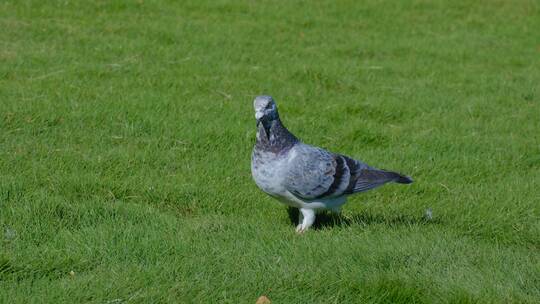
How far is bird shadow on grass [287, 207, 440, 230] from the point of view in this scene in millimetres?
6355

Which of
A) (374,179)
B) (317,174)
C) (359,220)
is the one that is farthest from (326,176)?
(359,220)

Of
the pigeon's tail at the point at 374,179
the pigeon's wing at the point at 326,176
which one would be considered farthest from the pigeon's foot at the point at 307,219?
the pigeon's tail at the point at 374,179

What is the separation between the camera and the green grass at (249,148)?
519cm

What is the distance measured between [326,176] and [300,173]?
0.85 ft

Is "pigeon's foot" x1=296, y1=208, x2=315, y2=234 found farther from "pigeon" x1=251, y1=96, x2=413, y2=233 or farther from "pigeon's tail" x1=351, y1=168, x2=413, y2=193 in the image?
"pigeon's tail" x1=351, y1=168, x2=413, y2=193

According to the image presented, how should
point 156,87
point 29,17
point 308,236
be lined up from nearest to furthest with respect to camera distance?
point 308,236, point 156,87, point 29,17

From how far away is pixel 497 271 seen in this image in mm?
5445

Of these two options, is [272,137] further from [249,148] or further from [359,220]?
[249,148]

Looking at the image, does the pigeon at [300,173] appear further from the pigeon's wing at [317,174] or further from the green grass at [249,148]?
the green grass at [249,148]

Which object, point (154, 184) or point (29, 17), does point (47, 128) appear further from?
point (29, 17)

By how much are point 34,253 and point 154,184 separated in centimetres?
169

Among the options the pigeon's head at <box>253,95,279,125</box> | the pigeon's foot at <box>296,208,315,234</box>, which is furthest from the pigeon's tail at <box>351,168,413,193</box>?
the pigeon's head at <box>253,95,279,125</box>

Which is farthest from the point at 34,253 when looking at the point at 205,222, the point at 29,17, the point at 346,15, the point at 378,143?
the point at 346,15

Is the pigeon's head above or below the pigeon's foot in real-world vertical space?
above
